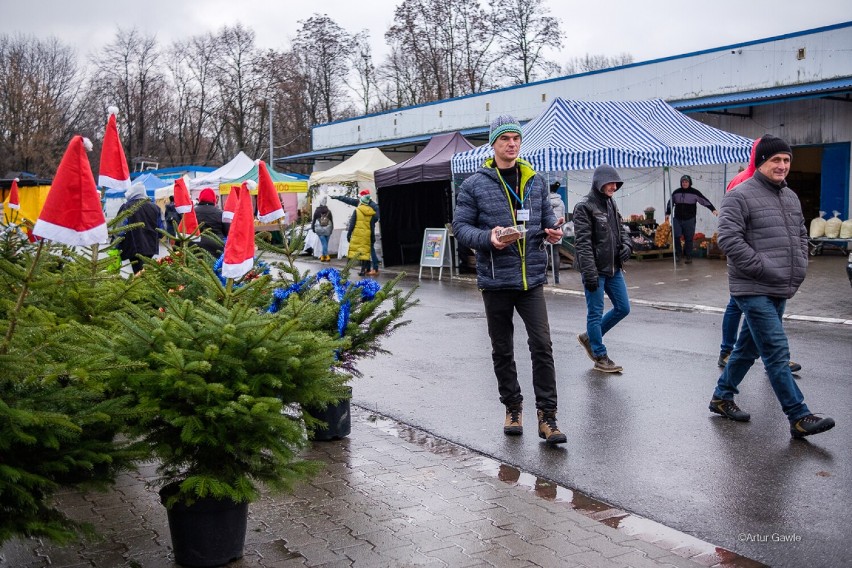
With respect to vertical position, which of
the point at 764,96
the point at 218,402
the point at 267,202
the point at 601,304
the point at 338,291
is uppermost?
the point at 764,96

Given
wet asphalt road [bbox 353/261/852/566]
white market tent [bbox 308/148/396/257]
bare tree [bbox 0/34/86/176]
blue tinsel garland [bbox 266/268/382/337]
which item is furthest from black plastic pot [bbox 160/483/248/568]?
bare tree [bbox 0/34/86/176]

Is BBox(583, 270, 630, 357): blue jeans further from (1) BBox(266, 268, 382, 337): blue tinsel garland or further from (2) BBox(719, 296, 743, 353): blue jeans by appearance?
(1) BBox(266, 268, 382, 337): blue tinsel garland

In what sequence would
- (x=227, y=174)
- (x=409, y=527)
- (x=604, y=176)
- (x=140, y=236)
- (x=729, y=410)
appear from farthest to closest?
(x=227, y=174), (x=140, y=236), (x=604, y=176), (x=729, y=410), (x=409, y=527)

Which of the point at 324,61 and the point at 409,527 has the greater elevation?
the point at 324,61

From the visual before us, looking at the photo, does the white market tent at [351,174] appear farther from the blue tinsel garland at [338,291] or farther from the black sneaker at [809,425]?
the black sneaker at [809,425]

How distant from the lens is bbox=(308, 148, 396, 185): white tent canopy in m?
24.8

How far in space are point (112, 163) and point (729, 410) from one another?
15.2 ft

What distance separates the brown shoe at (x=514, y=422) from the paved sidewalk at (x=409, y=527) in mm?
586

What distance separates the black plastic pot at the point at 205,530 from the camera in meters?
4.07

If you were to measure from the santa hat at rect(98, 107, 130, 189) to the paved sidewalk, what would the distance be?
181cm

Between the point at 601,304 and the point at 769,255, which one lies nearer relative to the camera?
the point at 769,255

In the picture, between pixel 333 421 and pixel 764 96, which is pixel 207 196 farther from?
pixel 764 96

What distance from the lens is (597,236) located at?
8.39 m

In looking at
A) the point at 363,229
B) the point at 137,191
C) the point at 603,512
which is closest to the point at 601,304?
the point at 603,512
